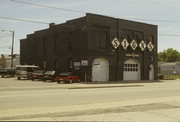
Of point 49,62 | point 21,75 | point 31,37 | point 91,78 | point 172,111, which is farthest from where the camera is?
point 31,37

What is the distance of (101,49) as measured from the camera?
42.5 m

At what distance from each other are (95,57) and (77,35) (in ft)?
13.7

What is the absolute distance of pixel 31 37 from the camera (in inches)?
2356

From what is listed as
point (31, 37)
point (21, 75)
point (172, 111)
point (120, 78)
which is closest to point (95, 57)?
point (120, 78)

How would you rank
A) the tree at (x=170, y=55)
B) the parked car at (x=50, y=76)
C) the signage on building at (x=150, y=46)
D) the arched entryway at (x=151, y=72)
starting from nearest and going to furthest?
the parked car at (x=50, y=76), the signage on building at (x=150, y=46), the arched entryway at (x=151, y=72), the tree at (x=170, y=55)

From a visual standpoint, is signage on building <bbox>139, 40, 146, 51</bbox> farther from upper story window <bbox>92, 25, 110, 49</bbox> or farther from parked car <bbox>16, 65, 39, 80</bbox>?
parked car <bbox>16, 65, 39, 80</bbox>

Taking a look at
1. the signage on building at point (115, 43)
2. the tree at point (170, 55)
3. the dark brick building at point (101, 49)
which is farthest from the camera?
the tree at point (170, 55)

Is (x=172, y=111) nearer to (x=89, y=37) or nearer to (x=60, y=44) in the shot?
(x=89, y=37)

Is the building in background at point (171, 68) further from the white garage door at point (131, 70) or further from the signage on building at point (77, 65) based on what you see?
the signage on building at point (77, 65)

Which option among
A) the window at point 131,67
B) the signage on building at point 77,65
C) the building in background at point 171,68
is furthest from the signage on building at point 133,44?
the building in background at point 171,68

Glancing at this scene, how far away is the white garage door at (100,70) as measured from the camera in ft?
138

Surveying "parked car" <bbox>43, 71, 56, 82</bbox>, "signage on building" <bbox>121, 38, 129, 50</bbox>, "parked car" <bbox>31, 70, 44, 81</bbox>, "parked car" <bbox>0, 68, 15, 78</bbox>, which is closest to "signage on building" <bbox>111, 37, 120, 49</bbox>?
"signage on building" <bbox>121, 38, 129, 50</bbox>

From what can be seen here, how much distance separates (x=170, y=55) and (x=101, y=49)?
116 meters

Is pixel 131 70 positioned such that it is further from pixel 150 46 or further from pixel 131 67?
pixel 150 46
